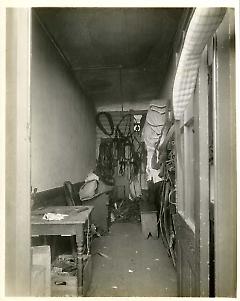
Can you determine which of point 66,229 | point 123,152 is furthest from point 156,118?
point 123,152

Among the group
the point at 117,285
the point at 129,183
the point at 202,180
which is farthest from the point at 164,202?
the point at 129,183

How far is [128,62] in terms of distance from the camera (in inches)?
245

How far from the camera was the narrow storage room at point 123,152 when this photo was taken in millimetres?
1509

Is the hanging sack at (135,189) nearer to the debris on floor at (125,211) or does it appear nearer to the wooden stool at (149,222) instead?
the debris on floor at (125,211)

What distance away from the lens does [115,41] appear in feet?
16.7

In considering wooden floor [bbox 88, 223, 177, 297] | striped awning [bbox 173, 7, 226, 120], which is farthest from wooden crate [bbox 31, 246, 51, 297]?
striped awning [bbox 173, 7, 226, 120]

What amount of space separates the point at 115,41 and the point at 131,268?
346 centimetres

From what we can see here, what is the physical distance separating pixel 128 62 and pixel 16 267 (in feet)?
17.9

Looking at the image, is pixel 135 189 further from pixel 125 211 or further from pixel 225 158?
pixel 225 158

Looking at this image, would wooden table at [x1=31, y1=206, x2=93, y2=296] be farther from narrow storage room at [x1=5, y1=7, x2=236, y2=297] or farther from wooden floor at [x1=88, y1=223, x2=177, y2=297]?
wooden floor at [x1=88, y1=223, x2=177, y2=297]

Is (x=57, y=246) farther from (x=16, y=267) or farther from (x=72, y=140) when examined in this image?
(x=16, y=267)

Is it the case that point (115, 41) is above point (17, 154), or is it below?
above

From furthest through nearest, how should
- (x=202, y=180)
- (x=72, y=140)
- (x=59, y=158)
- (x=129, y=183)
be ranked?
(x=129, y=183) → (x=72, y=140) → (x=59, y=158) → (x=202, y=180)

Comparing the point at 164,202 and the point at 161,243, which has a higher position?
the point at 164,202
